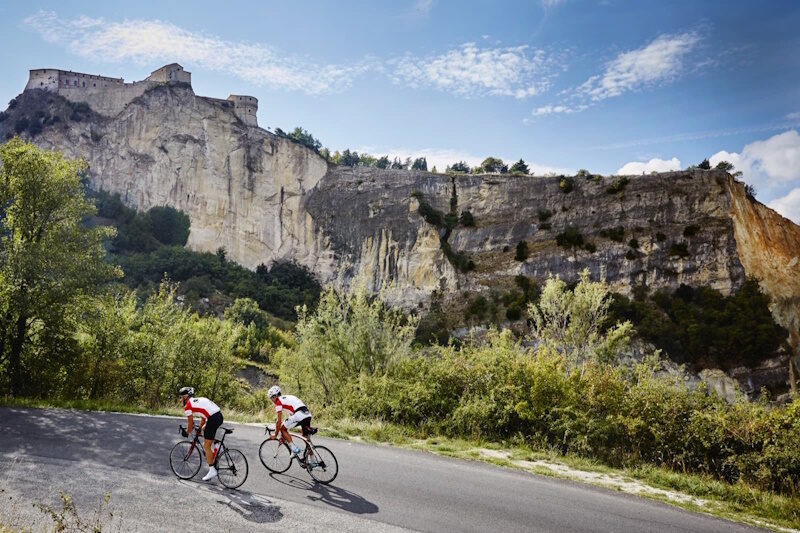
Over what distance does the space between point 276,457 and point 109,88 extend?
298 feet

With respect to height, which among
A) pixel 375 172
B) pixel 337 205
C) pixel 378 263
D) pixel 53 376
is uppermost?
pixel 375 172

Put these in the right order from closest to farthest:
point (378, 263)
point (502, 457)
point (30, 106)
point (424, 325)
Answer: point (502, 457), point (424, 325), point (378, 263), point (30, 106)

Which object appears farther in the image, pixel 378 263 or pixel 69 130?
pixel 69 130

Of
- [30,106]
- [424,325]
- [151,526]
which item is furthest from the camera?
[30,106]

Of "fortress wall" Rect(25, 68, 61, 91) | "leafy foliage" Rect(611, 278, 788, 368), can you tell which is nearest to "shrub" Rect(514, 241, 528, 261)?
"leafy foliage" Rect(611, 278, 788, 368)

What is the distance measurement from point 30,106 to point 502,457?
96929mm

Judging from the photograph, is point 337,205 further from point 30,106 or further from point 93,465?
point 93,465

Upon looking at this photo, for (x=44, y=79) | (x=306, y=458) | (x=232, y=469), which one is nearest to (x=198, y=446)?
(x=232, y=469)

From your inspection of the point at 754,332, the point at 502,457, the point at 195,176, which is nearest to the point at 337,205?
the point at 195,176

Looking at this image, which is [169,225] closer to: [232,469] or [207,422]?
[207,422]

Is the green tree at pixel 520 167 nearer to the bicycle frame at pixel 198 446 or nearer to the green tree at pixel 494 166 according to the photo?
the green tree at pixel 494 166

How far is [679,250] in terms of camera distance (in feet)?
174

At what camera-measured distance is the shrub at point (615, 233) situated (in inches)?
2227

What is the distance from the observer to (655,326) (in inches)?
1848
